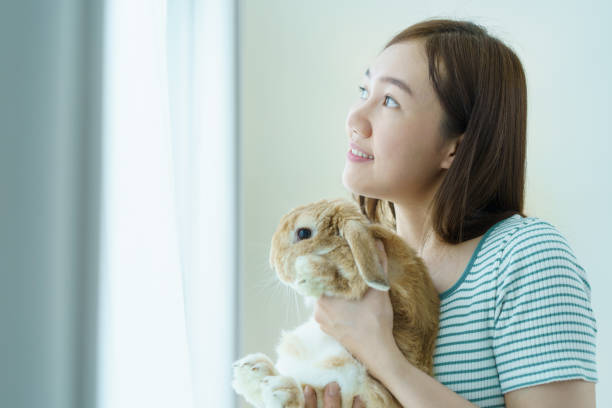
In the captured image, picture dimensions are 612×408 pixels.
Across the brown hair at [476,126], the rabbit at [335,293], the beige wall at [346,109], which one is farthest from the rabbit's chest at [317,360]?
the beige wall at [346,109]

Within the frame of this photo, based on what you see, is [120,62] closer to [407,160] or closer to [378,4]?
[407,160]

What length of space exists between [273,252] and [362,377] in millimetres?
292

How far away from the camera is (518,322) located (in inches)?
36.3

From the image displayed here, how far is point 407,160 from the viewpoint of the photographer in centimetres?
113

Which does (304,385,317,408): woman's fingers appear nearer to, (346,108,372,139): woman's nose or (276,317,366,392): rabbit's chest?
(276,317,366,392): rabbit's chest

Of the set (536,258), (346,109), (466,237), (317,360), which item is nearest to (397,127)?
(466,237)

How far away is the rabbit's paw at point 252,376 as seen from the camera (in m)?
0.93

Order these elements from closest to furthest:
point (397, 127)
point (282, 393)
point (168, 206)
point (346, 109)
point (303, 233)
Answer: point (282, 393) < point (303, 233) < point (397, 127) < point (168, 206) < point (346, 109)

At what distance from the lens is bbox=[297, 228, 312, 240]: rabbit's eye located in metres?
0.99

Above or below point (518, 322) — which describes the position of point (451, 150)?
above

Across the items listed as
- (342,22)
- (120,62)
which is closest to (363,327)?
(120,62)

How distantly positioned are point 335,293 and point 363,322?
8cm

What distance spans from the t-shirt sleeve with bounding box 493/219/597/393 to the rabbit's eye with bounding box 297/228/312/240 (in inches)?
14.8

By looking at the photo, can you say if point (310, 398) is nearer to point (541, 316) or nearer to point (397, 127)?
point (541, 316)
